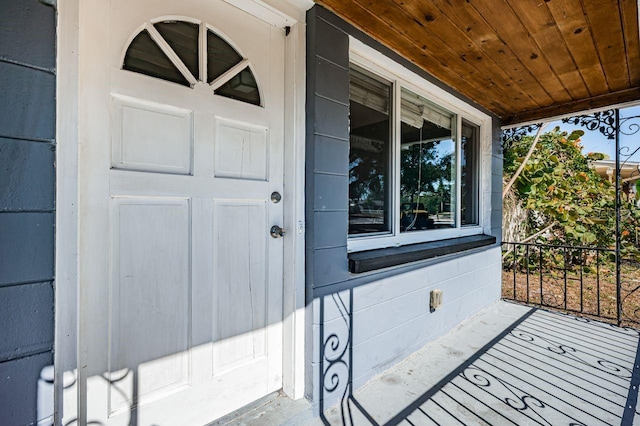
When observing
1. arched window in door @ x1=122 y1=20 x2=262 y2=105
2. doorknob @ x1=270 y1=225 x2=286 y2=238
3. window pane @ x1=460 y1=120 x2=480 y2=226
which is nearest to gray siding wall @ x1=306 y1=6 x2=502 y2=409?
doorknob @ x1=270 y1=225 x2=286 y2=238

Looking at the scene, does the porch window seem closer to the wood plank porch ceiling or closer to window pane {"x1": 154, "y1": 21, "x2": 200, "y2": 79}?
the wood plank porch ceiling

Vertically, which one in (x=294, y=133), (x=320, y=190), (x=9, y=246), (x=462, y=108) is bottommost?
(x=9, y=246)

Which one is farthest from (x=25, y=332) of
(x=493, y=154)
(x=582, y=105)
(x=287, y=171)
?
(x=582, y=105)

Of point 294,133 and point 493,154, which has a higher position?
point 493,154

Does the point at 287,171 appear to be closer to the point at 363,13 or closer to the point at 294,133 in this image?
the point at 294,133

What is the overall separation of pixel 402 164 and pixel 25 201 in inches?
82.2

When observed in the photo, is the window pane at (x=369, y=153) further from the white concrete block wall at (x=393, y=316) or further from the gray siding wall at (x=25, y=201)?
the gray siding wall at (x=25, y=201)

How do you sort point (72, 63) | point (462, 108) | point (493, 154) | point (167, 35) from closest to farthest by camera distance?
point (72, 63), point (167, 35), point (462, 108), point (493, 154)

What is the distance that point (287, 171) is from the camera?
1.60 metres

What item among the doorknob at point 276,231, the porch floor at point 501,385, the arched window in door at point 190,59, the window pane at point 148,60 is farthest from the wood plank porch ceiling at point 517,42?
the porch floor at point 501,385

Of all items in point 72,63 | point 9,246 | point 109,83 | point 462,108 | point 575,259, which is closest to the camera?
point 9,246

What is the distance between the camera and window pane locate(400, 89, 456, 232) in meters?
2.40

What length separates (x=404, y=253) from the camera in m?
2.04

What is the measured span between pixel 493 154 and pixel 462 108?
2.72 feet
